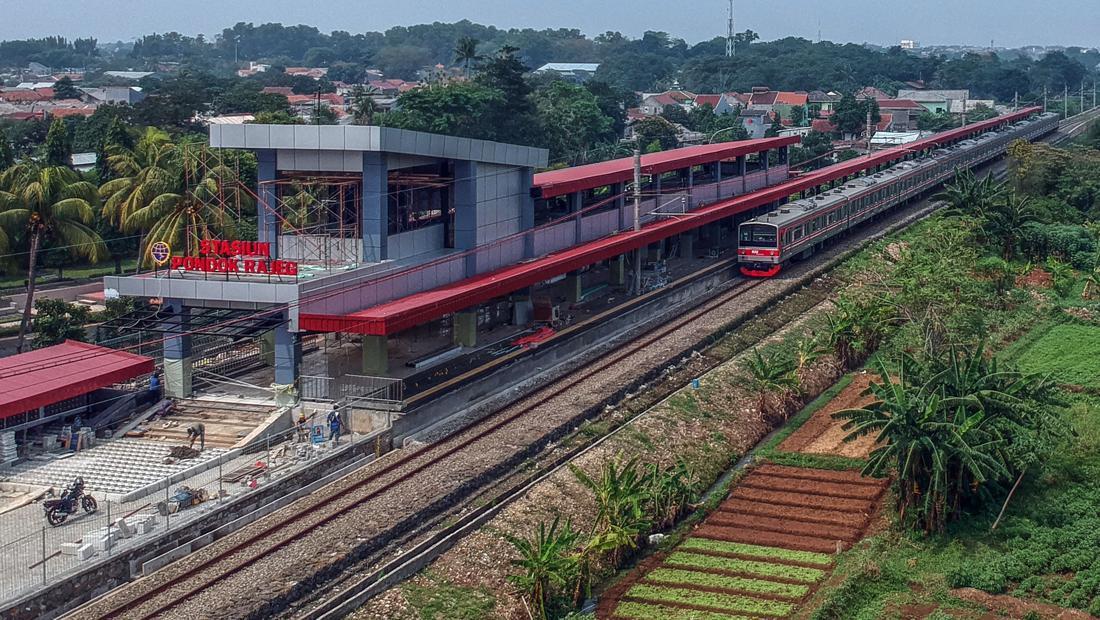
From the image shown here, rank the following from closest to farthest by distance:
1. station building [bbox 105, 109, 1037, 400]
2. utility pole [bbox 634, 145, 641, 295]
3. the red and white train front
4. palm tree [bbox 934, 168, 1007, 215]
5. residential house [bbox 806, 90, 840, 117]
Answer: station building [bbox 105, 109, 1037, 400], utility pole [bbox 634, 145, 641, 295], the red and white train front, palm tree [bbox 934, 168, 1007, 215], residential house [bbox 806, 90, 840, 117]

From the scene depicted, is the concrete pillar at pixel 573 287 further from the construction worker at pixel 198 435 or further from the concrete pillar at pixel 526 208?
the construction worker at pixel 198 435

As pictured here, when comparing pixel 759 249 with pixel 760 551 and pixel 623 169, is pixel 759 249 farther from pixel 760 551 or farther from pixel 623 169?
pixel 760 551

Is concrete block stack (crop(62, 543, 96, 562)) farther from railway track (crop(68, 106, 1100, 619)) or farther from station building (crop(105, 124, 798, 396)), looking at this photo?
station building (crop(105, 124, 798, 396))

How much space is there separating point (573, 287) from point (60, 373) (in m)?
19.2

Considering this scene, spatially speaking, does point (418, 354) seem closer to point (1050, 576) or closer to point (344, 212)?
point (344, 212)

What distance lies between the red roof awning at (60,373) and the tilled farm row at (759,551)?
13.7 metres

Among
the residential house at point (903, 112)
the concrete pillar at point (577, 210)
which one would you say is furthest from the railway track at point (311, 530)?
the residential house at point (903, 112)

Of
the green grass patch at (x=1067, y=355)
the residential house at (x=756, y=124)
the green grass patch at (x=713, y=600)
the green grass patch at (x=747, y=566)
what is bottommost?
the green grass patch at (x=713, y=600)

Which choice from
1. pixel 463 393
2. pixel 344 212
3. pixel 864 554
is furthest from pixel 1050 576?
pixel 344 212

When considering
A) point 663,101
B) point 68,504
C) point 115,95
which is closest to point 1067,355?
point 68,504

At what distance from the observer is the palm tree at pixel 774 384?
34.8m

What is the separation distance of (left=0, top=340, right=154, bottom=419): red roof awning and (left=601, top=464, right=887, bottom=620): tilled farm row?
13.7 m

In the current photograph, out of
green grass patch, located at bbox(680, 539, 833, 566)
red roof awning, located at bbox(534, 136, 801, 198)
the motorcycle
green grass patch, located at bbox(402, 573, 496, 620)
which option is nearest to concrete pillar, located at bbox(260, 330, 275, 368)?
the motorcycle

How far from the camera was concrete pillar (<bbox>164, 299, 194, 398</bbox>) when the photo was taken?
104 ft
